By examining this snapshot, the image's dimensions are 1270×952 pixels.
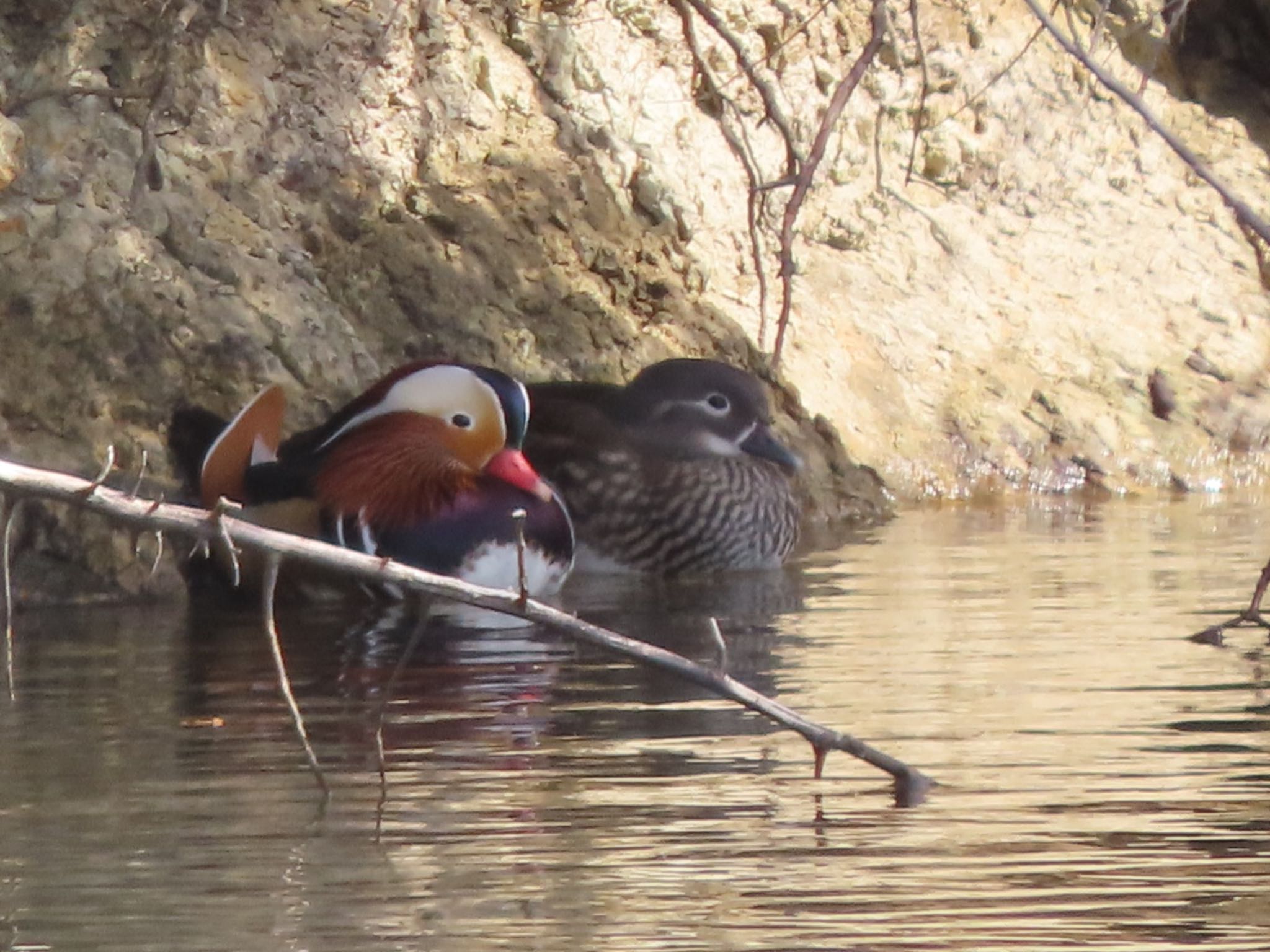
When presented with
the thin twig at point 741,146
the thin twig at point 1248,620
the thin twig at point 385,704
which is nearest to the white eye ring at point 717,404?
the thin twig at point 741,146

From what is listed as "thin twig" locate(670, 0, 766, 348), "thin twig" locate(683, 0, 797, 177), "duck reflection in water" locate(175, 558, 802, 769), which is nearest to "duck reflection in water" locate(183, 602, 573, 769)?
"duck reflection in water" locate(175, 558, 802, 769)

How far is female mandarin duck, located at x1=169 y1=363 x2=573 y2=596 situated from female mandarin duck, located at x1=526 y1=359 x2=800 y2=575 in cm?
39

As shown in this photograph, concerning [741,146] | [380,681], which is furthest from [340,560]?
[741,146]

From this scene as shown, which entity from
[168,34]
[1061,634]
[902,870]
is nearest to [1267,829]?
[902,870]

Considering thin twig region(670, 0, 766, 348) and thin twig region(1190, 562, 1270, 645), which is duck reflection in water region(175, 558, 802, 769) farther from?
thin twig region(670, 0, 766, 348)

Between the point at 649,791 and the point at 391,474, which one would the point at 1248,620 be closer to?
the point at 649,791

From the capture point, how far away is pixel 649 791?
3605 mm

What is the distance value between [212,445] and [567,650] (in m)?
1.57

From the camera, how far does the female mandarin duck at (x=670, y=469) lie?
7.24 metres

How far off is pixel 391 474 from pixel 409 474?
53 mm

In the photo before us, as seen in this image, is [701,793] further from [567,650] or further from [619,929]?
[567,650]

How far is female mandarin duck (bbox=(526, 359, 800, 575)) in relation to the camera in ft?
23.7

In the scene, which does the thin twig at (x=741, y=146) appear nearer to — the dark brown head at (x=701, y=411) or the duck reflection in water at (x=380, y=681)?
the dark brown head at (x=701, y=411)

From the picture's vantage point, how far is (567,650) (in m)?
5.21
